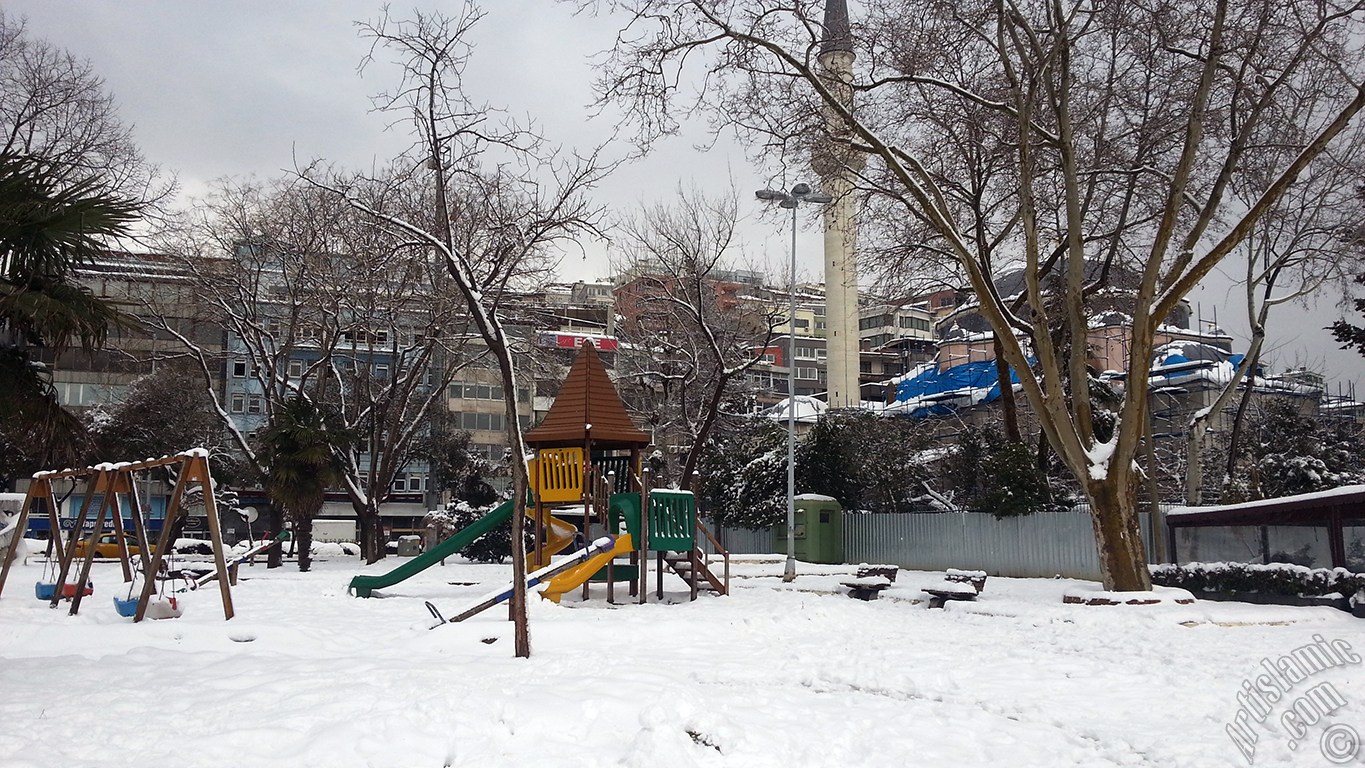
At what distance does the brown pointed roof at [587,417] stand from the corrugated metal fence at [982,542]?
1229 cm

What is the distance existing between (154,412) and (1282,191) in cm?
4340

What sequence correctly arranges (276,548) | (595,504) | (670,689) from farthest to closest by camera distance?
(276,548)
(595,504)
(670,689)

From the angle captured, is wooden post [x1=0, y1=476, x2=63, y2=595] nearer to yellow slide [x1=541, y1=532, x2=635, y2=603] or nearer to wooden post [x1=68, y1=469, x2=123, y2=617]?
wooden post [x1=68, y1=469, x2=123, y2=617]

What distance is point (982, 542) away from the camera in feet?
99.9

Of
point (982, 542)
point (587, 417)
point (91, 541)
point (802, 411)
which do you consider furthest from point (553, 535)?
point (802, 411)

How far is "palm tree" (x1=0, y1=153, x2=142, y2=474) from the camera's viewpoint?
8.38 m

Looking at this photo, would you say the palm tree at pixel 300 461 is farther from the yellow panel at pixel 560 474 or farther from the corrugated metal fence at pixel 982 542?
the corrugated metal fence at pixel 982 542

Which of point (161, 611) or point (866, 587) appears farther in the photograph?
point (866, 587)

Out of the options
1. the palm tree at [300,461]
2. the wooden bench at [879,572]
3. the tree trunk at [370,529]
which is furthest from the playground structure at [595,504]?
the tree trunk at [370,529]

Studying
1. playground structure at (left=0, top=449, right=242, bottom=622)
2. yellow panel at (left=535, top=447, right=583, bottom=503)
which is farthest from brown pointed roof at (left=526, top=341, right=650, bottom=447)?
playground structure at (left=0, top=449, right=242, bottom=622)

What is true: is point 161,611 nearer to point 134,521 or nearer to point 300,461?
point 134,521

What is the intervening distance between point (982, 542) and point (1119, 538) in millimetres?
12332

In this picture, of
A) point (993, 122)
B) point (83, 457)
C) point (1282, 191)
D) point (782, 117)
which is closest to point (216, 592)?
point (83, 457)

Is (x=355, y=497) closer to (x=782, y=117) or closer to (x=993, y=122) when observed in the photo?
(x=782, y=117)
